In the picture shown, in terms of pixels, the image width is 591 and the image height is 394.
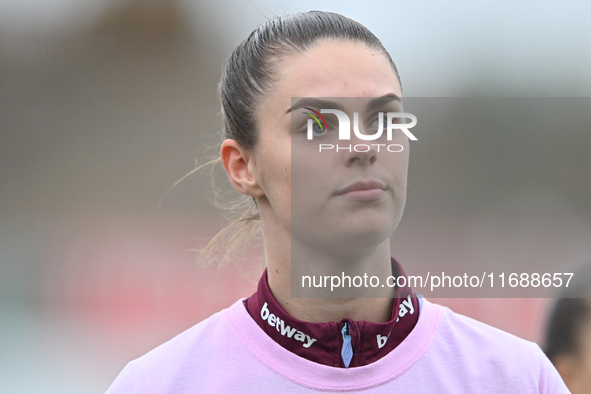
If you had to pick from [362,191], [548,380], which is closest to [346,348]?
[362,191]

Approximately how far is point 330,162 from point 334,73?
0.57 feet

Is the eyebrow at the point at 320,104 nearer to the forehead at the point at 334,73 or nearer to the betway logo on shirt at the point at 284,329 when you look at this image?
the forehead at the point at 334,73

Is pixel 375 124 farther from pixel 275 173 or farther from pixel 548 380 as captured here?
pixel 548 380

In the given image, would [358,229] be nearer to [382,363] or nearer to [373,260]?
[373,260]

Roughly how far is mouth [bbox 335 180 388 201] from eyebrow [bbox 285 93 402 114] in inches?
5.8

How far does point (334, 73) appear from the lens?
88 centimetres

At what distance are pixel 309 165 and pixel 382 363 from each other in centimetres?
38

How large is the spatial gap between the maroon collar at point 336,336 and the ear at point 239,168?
240 mm

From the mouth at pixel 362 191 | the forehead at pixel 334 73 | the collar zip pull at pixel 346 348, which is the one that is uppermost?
the forehead at pixel 334 73

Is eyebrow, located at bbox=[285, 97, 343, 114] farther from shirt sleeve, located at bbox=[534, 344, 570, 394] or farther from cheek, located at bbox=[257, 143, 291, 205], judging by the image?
shirt sleeve, located at bbox=[534, 344, 570, 394]

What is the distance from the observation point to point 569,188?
139 centimetres

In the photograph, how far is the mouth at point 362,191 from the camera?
821mm

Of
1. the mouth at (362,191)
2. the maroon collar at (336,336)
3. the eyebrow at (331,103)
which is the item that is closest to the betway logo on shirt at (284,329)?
the maroon collar at (336,336)

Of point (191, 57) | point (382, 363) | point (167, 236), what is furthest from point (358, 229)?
point (191, 57)
